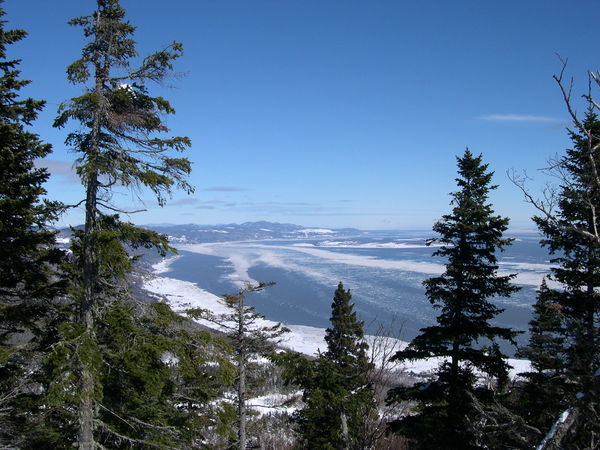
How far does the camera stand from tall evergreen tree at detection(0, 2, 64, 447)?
25.6ft

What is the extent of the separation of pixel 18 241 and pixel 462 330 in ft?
38.8

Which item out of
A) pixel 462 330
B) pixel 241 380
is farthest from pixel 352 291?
pixel 462 330

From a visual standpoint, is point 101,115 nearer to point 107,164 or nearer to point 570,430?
point 107,164

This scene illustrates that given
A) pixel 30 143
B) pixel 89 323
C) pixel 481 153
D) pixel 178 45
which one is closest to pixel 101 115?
pixel 178 45

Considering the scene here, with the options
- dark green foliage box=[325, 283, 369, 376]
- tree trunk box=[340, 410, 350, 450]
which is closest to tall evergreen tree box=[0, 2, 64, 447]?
tree trunk box=[340, 410, 350, 450]

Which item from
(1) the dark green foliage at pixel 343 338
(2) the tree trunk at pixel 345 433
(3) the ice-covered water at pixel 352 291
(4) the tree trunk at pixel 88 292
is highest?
(4) the tree trunk at pixel 88 292

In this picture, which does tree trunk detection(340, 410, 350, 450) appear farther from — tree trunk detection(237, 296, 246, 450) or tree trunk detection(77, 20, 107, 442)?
tree trunk detection(237, 296, 246, 450)

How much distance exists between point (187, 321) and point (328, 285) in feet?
331

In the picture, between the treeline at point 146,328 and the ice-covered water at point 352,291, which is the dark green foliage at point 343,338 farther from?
the ice-covered water at point 352,291

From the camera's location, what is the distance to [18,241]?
8633 millimetres

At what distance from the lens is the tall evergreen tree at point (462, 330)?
443 inches

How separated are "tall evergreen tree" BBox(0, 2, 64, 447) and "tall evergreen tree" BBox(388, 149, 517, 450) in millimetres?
9312

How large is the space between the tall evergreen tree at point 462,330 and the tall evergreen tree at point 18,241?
9.31m

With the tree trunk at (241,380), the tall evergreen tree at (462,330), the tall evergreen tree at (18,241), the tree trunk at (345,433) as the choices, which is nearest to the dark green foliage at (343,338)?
the tree trunk at (241,380)
